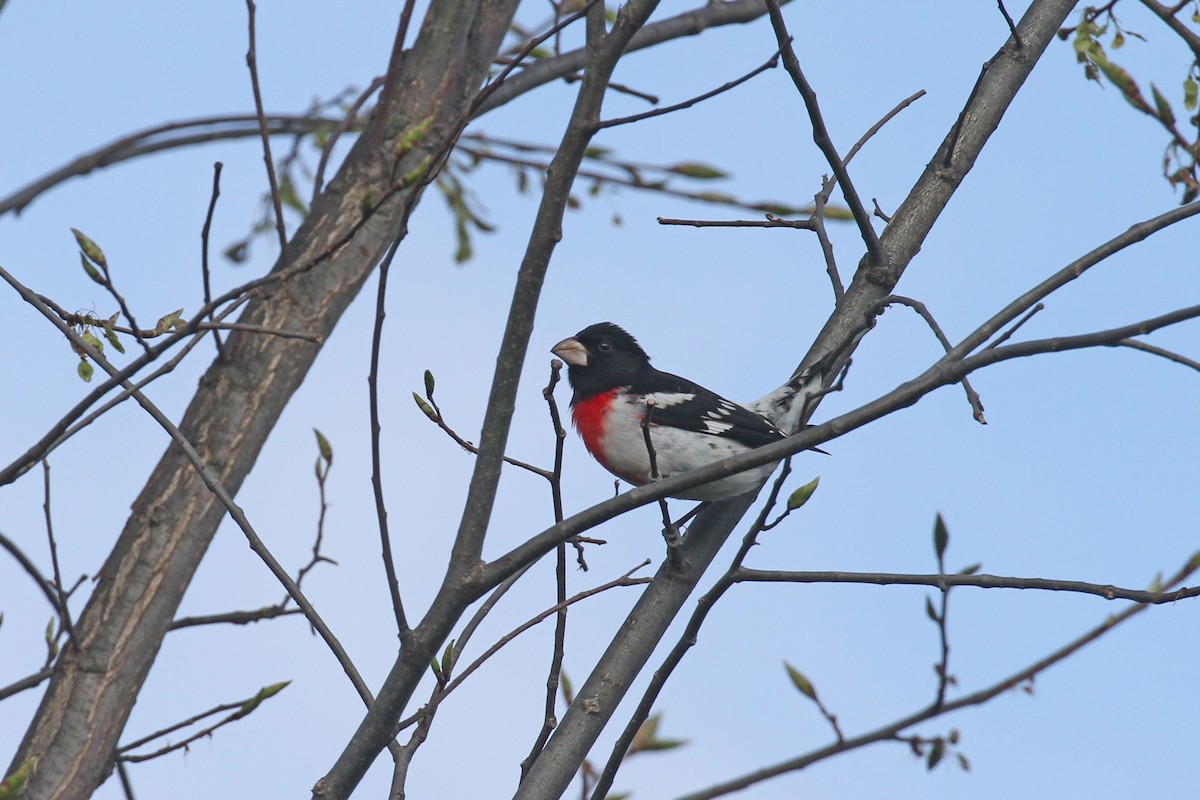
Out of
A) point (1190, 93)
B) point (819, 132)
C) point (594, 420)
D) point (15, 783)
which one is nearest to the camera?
point (15, 783)

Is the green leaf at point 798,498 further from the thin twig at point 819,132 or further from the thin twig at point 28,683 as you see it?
the thin twig at point 28,683

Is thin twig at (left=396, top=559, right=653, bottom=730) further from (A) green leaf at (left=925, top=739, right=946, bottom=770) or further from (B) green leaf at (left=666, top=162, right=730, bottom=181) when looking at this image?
(B) green leaf at (left=666, top=162, right=730, bottom=181)

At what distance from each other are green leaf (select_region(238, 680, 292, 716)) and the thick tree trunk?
0.66m

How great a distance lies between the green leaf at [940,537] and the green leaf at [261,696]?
2.06 meters

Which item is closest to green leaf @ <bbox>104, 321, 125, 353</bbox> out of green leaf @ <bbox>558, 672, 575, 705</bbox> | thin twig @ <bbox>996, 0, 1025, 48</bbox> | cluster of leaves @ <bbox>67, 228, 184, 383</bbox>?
cluster of leaves @ <bbox>67, 228, 184, 383</bbox>

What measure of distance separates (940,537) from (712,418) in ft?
6.82

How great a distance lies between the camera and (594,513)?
116 inches

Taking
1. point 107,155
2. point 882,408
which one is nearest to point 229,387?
point 107,155

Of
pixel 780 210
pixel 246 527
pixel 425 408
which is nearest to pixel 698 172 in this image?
pixel 780 210

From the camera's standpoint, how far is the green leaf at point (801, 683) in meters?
3.74

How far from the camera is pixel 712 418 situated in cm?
554

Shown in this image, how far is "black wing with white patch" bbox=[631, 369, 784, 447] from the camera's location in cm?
546

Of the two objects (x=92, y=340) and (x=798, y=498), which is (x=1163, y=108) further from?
(x=92, y=340)

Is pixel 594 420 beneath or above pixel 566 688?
above
